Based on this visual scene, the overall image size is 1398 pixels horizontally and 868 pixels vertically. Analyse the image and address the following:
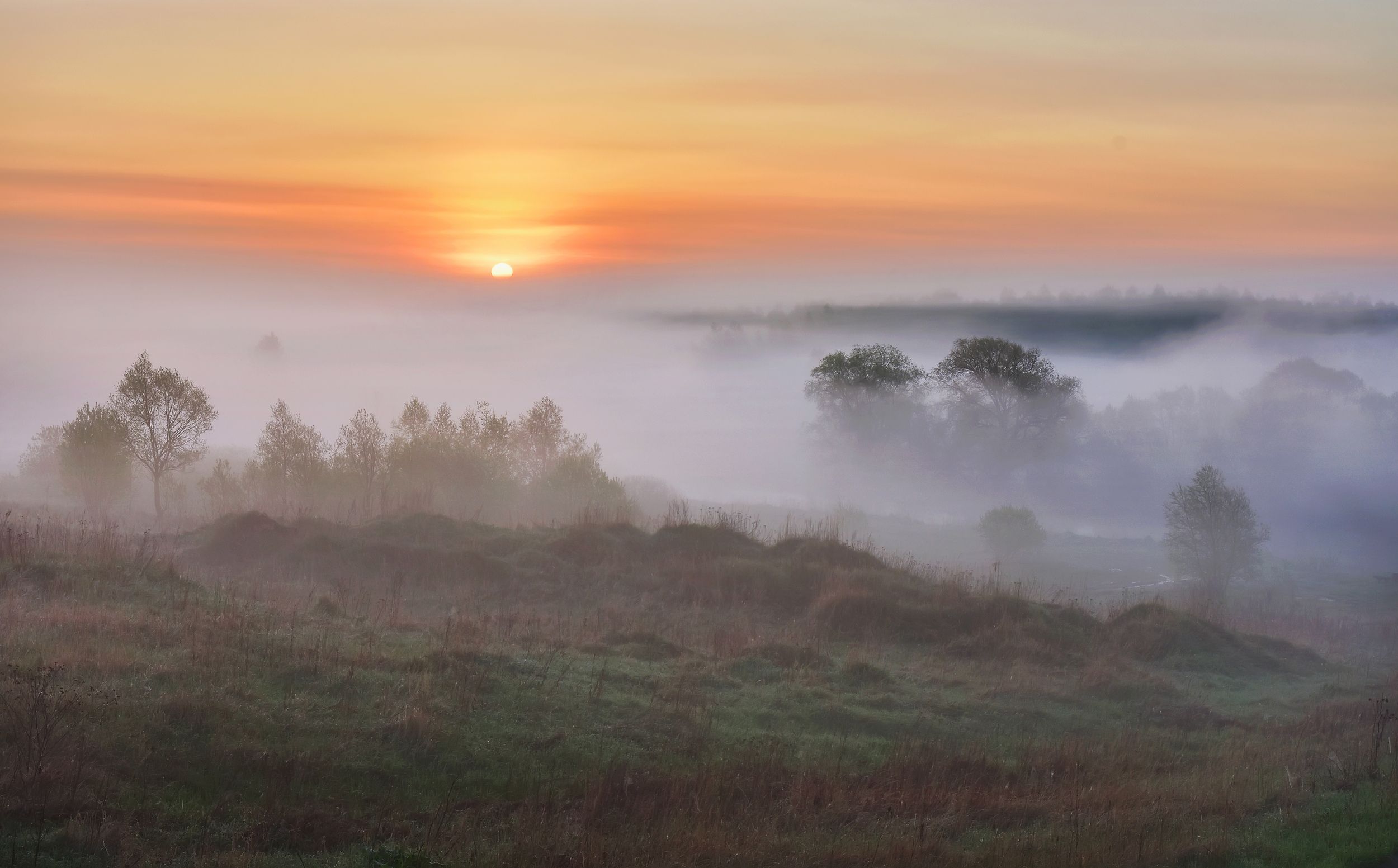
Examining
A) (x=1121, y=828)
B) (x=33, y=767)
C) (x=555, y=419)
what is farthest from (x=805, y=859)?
(x=555, y=419)

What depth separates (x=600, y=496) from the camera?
48.6 m

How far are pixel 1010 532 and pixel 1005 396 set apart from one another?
422 inches

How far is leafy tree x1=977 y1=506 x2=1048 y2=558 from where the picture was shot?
5497cm

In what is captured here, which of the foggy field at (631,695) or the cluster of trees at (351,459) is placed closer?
the foggy field at (631,695)

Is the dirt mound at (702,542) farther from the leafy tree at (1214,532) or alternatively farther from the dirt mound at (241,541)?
the leafy tree at (1214,532)

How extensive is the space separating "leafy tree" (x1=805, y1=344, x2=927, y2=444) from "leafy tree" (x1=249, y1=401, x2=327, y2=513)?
3169cm

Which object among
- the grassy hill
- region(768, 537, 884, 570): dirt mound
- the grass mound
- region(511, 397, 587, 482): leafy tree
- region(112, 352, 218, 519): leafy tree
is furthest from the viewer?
region(511, 397, 587, 482): leafy tree

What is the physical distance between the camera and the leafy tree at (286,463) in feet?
157

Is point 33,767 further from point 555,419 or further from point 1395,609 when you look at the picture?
point 1395,609

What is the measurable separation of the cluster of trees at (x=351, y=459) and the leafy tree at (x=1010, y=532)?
20303mm

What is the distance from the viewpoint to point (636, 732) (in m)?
14.0

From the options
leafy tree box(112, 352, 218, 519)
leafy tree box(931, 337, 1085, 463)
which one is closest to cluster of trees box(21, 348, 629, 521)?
leafy tree box(112, 352, 218, 519)

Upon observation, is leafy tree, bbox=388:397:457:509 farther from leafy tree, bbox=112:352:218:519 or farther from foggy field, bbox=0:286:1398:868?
leafy tree, bbox=112:352:218:519

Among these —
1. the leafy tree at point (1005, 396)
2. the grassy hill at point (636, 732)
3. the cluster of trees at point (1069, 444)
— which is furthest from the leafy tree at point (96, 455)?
the leafy tree at point (1005, 396)
